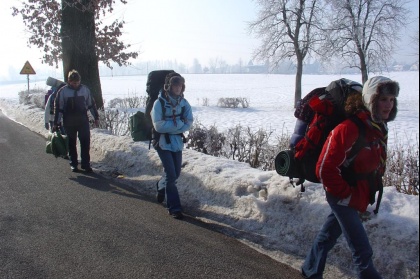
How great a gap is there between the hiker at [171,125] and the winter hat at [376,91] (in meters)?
2.69

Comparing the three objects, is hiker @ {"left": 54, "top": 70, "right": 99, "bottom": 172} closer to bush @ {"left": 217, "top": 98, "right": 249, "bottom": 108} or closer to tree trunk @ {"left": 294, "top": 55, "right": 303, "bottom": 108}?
bush @ {"left": 217, "top": 98, "right": 249, "bottom": 108}

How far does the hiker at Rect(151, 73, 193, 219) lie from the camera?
16.3ft

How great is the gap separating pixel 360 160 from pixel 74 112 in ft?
19.8

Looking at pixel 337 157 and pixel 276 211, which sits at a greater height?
pixel 337 157

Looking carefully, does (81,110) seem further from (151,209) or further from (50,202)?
(151,209)

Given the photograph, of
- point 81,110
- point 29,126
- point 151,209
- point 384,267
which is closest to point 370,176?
point 384,267

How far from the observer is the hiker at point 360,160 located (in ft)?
9.24

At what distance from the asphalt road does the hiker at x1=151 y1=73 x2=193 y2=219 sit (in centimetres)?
34

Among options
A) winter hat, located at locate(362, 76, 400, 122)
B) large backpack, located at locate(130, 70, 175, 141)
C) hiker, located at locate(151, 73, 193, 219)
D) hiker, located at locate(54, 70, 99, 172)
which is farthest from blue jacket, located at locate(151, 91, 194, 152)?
hiker, located at locate(54, 70, 99, 172)

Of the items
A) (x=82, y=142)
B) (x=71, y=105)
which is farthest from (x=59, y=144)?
(x=71, y=105)

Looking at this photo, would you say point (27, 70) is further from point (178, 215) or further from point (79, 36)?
point (178, 215)

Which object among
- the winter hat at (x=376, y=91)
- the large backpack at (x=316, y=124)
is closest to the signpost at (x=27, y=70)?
the large backpack at (x=316, y=124)

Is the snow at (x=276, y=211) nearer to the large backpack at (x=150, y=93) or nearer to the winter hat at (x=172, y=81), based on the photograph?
the large backpack at (x=150, y=93)

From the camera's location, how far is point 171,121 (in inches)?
199
